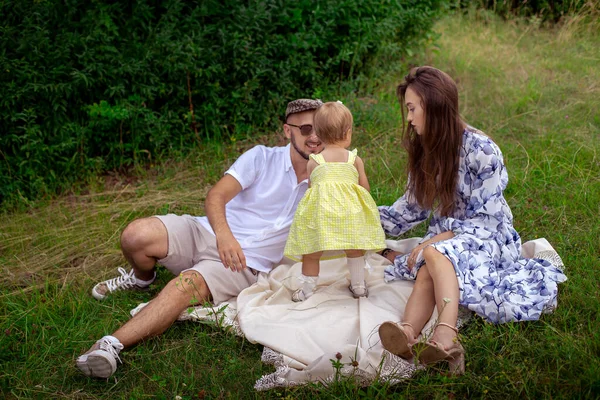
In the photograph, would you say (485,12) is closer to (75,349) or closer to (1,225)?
(1,225)

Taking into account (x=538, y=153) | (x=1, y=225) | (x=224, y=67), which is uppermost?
(x=224, y=67)

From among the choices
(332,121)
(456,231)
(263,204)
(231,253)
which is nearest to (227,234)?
(231,253)

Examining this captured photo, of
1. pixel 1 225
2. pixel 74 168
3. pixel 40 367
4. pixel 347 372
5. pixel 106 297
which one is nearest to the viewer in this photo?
pixel 347 372

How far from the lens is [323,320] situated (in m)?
3.73

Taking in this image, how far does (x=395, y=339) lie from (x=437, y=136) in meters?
1.24

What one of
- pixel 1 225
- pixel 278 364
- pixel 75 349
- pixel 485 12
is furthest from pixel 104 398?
pixel 485 12

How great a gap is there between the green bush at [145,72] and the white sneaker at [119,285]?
1.85 meters

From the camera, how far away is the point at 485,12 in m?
8.98

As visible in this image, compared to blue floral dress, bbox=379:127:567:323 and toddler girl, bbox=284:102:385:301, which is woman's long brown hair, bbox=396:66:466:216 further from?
toddler girl, bbox=284:102:385:301

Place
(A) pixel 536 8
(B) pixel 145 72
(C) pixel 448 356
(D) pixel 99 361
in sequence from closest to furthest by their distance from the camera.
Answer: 1. (C) pixel 448 356
2. (D) pixel 99 361
3. (B) pixel 145 72
4. (A) pixel 536 8

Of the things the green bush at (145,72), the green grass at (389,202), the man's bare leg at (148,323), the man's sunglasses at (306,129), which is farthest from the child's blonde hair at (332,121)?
the green bush at (145,72)

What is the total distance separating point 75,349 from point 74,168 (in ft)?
8.71

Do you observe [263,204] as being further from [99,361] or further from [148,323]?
[99,361]

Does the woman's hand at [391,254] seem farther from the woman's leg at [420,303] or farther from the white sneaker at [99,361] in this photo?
the white sneaker at [99,361]
